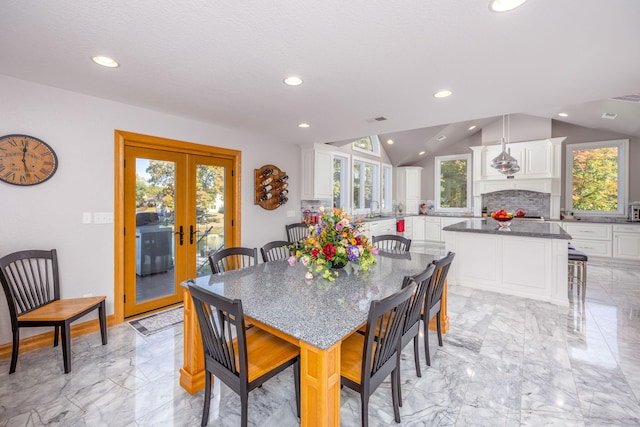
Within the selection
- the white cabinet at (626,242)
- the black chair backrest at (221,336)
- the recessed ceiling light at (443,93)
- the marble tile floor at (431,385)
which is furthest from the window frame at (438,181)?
the black chair backrest at (221,336)

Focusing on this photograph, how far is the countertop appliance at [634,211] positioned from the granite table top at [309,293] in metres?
5.97

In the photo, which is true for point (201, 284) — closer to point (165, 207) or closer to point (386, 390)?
point (386, 390)

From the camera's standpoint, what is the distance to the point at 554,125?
21.7 ft

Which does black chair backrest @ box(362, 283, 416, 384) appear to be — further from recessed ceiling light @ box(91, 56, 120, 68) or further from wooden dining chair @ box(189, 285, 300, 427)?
recessed ceiling light @ box(91, 56, 120, 68)

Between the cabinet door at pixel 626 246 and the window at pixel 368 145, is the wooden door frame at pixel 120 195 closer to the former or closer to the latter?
the window at pixel 368 145

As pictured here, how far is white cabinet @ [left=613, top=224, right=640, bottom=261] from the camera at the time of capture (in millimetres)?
5332

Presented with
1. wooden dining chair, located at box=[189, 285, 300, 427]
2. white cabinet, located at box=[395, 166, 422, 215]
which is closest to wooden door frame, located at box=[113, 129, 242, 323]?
wooden dining chair, located at box=[189, 285, 300, 427]

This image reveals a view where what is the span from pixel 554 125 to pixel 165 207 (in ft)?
26.8

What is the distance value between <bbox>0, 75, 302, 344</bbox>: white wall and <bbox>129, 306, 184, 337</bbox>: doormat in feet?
1.05

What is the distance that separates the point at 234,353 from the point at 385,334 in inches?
30.9

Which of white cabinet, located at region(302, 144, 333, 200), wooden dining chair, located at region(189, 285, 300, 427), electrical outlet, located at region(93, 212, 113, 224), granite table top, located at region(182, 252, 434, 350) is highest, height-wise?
white cabinet, located at region(302, 144, 333, 200)

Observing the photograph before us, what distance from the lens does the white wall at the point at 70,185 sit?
2.44 meters

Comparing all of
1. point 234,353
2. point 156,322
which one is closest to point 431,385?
point 234,353

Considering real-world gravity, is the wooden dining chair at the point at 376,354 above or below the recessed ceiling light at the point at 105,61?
below
